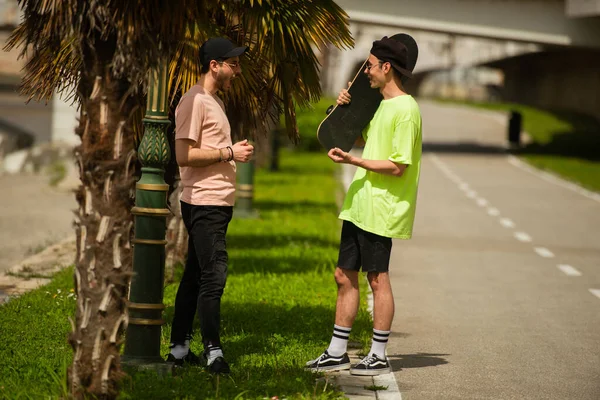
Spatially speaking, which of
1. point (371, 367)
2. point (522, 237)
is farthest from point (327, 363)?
point (522, 237)

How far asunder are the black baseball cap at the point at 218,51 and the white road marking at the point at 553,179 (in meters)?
16.6

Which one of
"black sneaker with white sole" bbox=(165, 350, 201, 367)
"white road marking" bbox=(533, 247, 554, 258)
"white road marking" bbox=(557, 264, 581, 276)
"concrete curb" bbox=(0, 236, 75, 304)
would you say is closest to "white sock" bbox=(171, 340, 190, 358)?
"black sneaker with white sole" bbox=(165, 350, 201, 367)

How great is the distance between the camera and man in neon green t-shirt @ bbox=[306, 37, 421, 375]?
685 cm

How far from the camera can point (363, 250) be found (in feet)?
22.8

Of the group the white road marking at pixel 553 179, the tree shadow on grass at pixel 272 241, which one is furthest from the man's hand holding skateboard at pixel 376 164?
the white road marking at pixel 553 179

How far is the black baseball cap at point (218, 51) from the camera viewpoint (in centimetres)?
662

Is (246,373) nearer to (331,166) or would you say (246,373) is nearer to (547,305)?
(547,305)

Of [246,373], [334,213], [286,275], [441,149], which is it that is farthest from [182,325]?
[441,149]

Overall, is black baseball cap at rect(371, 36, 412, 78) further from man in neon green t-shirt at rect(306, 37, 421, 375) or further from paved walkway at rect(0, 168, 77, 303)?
paved walkway at rect(0, 168, 77, 303)

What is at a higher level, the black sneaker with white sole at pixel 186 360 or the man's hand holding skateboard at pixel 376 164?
the man's hand holding skateboard at pixel 376 164

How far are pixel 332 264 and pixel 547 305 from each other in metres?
2.41

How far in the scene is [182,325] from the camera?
6844mm

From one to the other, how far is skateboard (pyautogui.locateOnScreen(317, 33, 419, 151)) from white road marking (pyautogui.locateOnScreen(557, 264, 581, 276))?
5.95 m

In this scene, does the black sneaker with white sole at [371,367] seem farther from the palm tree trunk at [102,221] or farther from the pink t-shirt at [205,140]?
the palm tree trunk at [102,221]
